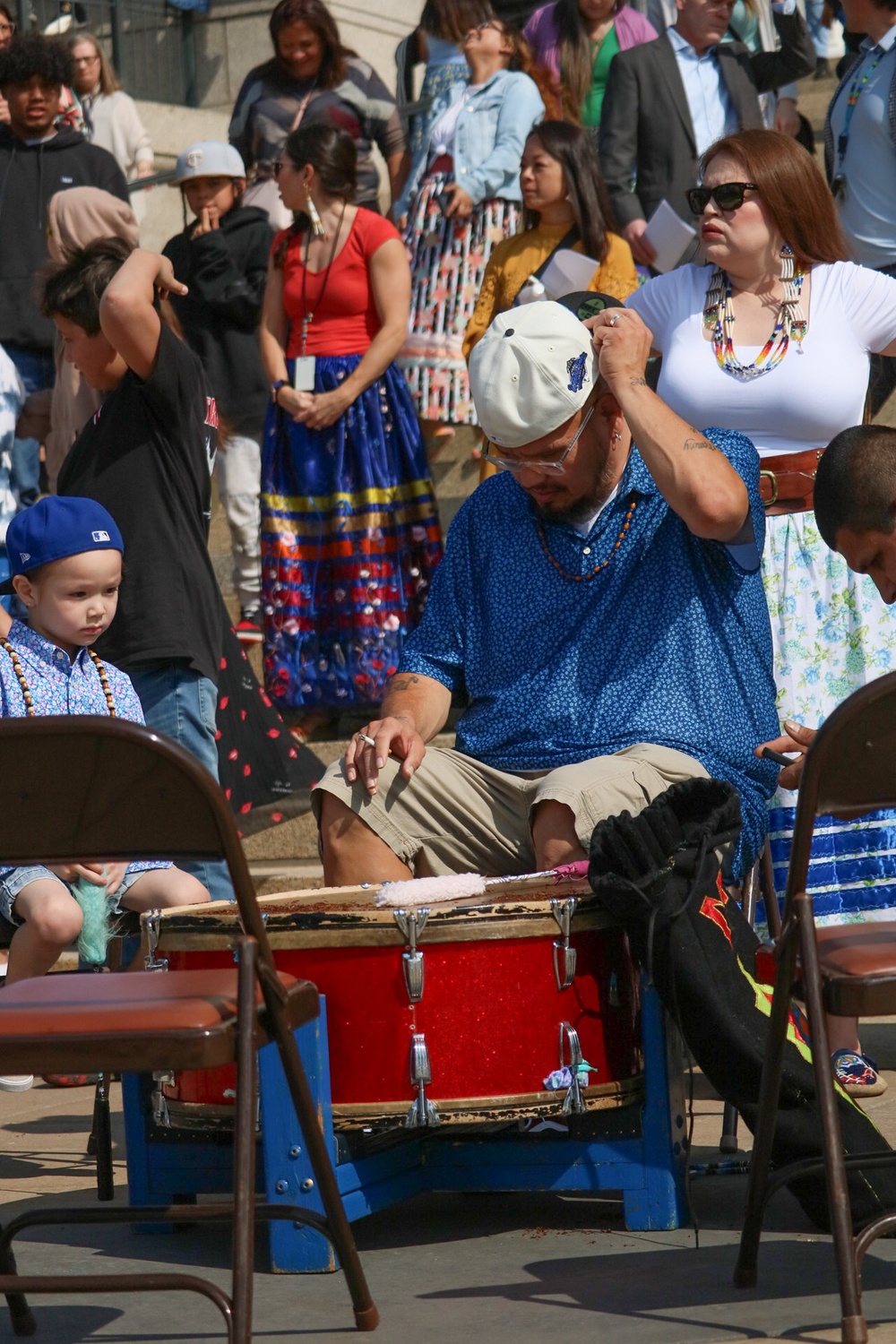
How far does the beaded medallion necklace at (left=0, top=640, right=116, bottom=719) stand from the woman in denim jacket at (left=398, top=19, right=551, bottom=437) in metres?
3.57

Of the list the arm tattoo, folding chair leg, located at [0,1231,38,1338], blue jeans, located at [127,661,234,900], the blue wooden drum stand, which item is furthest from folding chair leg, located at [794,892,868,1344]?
blue jeans, located at [127,661,234,900]

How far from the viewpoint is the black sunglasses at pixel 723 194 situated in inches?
162

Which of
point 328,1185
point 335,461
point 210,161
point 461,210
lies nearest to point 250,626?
point 335,461

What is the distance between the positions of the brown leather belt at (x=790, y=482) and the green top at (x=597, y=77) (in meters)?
4.33

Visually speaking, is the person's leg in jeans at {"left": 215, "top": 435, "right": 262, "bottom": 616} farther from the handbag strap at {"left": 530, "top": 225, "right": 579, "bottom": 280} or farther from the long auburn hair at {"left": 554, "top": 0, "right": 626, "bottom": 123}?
the long auburn hair at {"left": 554, "top": 0, "right": 626, "bottom": 123}

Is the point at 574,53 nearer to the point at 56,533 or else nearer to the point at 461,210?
the point at 461,210

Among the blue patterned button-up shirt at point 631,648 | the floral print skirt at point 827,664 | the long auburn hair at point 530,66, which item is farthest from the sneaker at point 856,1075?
the long auburn hair at point 530,66

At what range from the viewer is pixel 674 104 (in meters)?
6.88

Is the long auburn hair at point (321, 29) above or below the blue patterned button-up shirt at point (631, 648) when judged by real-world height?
above

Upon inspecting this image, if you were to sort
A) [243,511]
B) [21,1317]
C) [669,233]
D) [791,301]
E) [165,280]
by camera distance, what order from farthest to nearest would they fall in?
1. [243,511]
2. [669,233]
3. [165,280]
4. [791,301]
5. [21,1317]

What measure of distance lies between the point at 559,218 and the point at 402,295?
66cm

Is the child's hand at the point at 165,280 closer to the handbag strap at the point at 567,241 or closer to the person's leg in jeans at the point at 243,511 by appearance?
the handbag strap at the point at 567,241

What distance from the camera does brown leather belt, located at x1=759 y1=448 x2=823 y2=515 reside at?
4070mm

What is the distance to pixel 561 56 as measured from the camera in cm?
804
